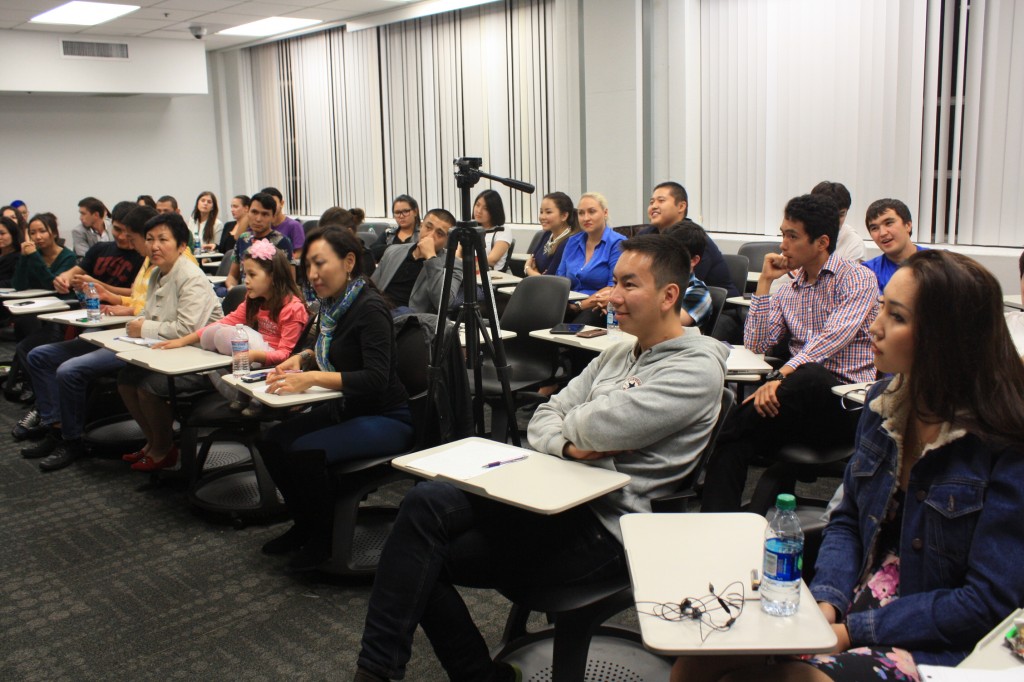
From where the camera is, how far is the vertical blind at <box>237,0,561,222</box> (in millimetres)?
7832

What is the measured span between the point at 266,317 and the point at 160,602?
1350mm

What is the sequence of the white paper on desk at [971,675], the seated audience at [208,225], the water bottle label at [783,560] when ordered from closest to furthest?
the white paper on desk at [971,675] → the water bottle label at [783,560] → the seated audience at [208,225]

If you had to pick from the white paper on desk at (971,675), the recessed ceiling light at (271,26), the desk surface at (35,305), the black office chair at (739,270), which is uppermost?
the recessed ceiling light at (271,26)

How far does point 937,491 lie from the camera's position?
1510mm

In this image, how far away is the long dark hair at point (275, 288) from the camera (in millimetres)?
3736

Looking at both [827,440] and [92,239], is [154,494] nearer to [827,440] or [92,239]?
[827,440]

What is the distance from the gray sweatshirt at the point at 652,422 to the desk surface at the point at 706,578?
303 millimetres

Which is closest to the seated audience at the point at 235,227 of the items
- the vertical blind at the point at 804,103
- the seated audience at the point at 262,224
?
the seated audience at the point at 262,224

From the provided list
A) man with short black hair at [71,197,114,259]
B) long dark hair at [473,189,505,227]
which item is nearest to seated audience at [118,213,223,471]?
long dark hair at [473,189,505,227]

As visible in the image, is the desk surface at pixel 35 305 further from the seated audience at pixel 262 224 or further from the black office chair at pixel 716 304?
the black office chair at pixel 716 304

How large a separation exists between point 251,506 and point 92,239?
600 cm

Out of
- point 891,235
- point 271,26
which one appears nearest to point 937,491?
point 891,235

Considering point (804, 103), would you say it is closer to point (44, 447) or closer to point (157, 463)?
point (157, 463)

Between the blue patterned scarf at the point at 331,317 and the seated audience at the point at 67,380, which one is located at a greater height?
the blue patterned scarf at the point at 331,317
